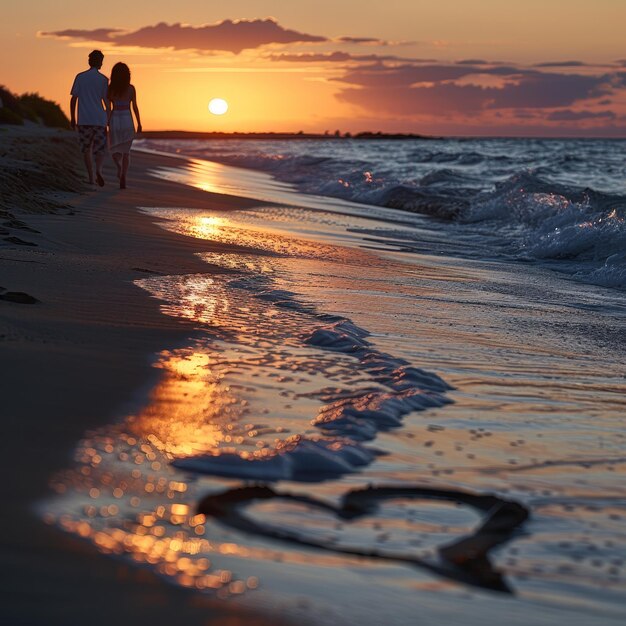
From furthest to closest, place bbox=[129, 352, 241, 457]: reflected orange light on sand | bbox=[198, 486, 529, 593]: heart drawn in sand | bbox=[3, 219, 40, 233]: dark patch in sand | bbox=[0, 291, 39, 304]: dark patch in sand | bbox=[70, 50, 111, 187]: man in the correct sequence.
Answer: bbox=[70, 50, 111, 187]: man < bbox=[3, 219, 40, 233]: dark patch in sand < bbox=[0, 291, 39, 304]: dark patch in sand < bbox=[129, 352, 241, 457]: reflected orange light on sand < bbox=[198, 486, 529, 593]: heart drawn in sand

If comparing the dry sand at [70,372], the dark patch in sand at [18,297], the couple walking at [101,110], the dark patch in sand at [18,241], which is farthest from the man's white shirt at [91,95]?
the dark patch in sand at [18,297]

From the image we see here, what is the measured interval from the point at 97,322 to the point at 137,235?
Result: 11.5ft

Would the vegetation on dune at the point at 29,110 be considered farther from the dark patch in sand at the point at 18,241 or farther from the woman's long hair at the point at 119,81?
the dark patch in sand at the point at 18,241

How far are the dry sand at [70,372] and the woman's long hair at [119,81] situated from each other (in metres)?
4.23

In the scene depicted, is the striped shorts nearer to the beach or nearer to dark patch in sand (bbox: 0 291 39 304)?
the beach

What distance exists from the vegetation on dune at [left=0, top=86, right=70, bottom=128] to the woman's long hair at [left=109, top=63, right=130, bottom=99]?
556 inches

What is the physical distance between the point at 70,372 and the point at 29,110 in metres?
30.6

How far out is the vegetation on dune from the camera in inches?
1038

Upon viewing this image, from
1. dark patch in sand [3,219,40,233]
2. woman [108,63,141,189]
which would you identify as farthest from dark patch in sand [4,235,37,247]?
woman [108,63,141,189]

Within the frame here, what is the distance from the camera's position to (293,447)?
283 centimetres

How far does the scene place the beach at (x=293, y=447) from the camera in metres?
1.96

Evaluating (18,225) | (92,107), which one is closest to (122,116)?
(92,107)

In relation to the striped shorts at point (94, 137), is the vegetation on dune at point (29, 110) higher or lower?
higher

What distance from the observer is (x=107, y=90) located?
12.6m
